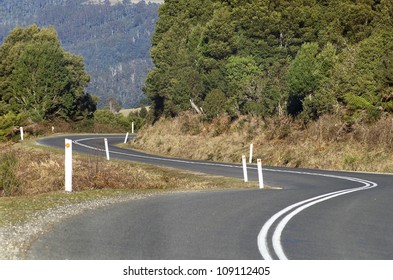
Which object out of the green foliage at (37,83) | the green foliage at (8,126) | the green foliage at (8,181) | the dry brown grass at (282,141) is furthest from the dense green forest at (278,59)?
the green foliage at (8,181)

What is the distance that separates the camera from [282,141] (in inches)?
1473

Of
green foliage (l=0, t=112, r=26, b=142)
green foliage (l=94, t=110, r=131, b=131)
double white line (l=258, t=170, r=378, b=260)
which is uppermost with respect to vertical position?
double white line (l=258, t=170, r=378, b=260)

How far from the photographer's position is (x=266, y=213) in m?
14.2

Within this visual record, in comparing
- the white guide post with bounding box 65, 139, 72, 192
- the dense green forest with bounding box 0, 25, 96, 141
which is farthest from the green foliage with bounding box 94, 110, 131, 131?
the white guide post with bounding box 65, 139, 72, 192

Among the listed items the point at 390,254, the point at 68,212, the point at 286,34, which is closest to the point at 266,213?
the point at 68,212

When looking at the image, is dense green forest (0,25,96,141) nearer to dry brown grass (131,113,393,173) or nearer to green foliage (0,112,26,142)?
green foliage (0,112,26,142)

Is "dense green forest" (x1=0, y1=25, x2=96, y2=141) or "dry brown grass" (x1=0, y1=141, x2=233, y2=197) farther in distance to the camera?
"dense green forest" (x1=0, y1=25, x2=96, y2=141)

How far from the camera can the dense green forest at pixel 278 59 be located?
129ft

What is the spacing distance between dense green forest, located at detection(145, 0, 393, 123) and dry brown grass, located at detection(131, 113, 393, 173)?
1904 mm

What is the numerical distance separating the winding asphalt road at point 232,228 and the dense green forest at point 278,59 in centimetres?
1998

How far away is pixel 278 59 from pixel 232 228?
46712 millimetres

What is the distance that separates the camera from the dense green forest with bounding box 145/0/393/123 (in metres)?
39.3

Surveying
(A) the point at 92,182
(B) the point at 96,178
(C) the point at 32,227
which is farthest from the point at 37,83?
(C) the point at 32,227

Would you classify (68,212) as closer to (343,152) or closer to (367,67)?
(343,152)
